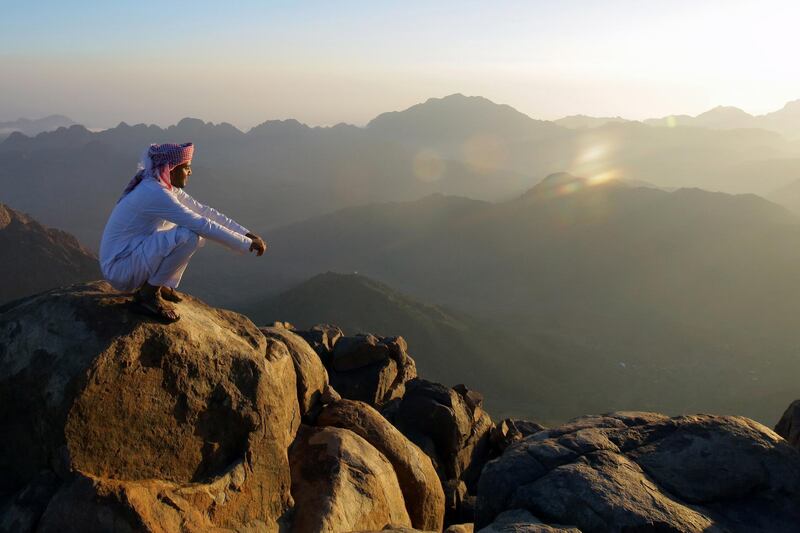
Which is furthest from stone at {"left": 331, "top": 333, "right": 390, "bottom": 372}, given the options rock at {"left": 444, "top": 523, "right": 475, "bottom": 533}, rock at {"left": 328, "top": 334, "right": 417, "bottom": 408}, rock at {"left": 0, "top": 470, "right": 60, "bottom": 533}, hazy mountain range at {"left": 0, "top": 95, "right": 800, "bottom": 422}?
hazy mountain range at {"left": 0, "top": 95, "right": 800, "bottom": 422}

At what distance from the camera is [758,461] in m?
8.41

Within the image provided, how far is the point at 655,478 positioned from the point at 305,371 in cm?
579

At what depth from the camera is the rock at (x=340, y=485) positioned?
7.77 metres

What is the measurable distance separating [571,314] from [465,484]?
51517 mm

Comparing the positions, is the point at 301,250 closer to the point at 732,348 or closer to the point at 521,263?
the point at 521,263

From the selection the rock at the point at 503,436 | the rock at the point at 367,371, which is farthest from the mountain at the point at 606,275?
the rock at the point at 367,371

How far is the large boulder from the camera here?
20.1ft

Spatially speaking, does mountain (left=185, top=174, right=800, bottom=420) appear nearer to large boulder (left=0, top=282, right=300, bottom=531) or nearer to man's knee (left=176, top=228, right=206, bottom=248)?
large boulder (left=0, top=282, right=300, bottom=531)

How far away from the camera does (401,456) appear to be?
33.5 ft

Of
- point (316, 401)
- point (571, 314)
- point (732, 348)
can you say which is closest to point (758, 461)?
point (316, 401)

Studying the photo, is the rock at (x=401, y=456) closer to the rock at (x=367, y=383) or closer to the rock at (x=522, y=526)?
the rock at (x=522, y=526)

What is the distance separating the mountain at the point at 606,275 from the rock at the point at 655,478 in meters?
33.2

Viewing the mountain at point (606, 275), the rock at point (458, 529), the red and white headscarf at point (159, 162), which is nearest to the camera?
the red and white headscarf at point (159, 162)

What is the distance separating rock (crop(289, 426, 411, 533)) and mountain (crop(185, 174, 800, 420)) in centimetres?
3427
